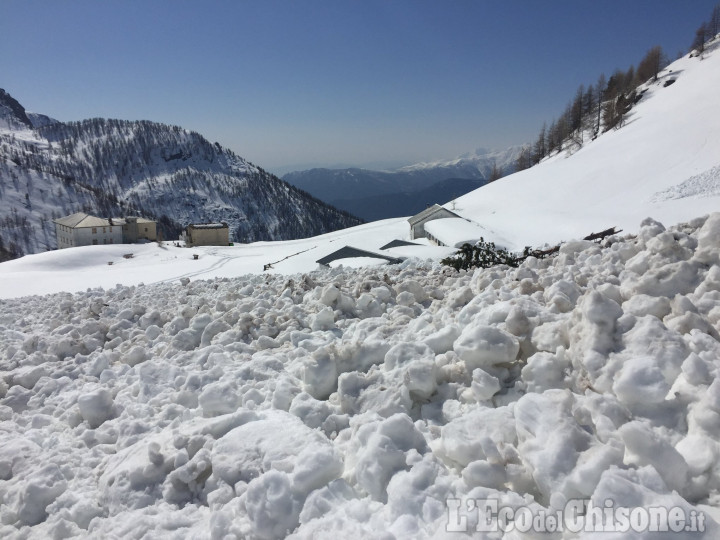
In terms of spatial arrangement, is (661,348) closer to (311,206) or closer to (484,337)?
(484,337)

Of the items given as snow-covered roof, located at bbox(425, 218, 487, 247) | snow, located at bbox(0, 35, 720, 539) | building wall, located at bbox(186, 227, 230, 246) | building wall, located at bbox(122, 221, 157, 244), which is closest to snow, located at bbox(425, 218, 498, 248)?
snow-covered roof, located at bbox(425, 218, 487, 247)

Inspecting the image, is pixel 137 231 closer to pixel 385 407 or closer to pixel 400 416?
pixel 385 407

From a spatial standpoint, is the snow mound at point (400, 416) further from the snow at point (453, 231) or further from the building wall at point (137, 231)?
the building wall at point (137, 231)

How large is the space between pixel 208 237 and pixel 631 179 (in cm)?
6402

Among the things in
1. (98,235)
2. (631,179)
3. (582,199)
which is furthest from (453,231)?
(98,235)

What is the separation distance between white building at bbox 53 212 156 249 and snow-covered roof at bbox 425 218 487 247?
6675 cm

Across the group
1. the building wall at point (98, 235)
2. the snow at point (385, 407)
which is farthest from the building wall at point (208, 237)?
the snow at point (385, 407)

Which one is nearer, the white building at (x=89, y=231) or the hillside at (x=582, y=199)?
the hillside at (x=582, y=199)

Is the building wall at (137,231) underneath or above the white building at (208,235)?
above

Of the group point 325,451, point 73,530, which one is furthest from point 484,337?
point 73,530

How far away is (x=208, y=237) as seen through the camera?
3049 inches

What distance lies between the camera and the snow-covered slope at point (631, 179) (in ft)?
124

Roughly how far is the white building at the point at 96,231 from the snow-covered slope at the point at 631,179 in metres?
61.5

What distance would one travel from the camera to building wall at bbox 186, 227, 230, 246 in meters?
77.1
